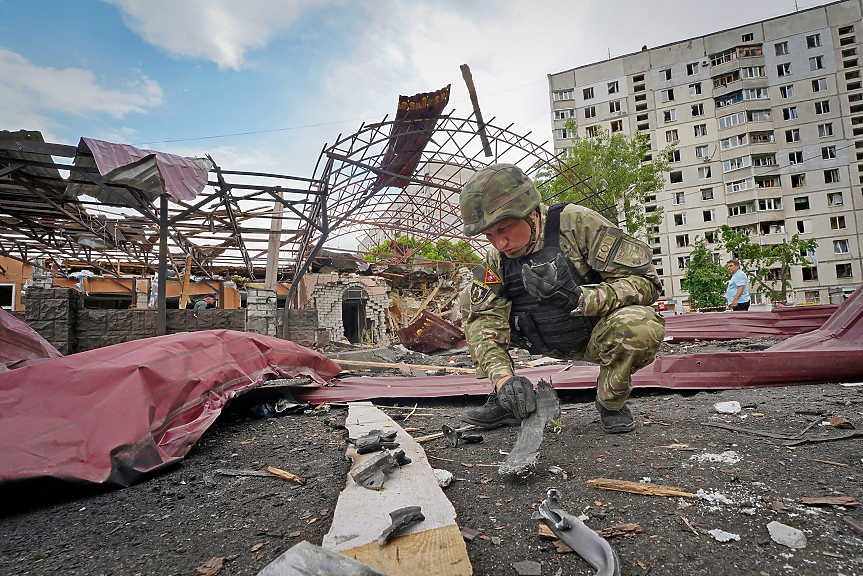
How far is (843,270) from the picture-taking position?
87.7 feet

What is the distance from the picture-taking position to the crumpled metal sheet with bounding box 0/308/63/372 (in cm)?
298

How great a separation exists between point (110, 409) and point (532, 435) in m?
1.88

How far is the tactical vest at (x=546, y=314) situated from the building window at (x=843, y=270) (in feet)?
117

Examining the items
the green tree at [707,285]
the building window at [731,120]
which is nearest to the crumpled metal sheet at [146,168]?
the green tree at [707,285]

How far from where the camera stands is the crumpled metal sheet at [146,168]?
4.92 m

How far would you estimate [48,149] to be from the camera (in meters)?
4.97

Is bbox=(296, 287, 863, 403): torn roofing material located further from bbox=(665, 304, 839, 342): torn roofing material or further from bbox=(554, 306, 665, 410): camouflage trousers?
bbox=(665, 304, 839, 342): torn roofing material

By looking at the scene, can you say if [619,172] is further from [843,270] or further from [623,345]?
[843,270]

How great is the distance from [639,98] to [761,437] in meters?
38.5

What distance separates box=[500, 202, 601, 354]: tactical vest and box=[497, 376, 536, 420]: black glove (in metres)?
0.43

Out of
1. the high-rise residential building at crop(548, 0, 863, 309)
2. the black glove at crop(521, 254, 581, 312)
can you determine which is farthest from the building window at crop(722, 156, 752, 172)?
the black glove at crop(521, 254, 581, 312)

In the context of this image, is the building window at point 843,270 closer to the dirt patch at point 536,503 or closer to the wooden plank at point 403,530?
the dirt patch at point 536,503

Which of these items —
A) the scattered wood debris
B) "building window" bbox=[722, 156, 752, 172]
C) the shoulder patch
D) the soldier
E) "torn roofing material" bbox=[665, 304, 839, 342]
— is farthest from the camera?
"building window" bbox=[722, 156, 752, 172]

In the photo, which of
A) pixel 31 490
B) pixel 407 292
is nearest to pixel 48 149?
pixel 31 490
